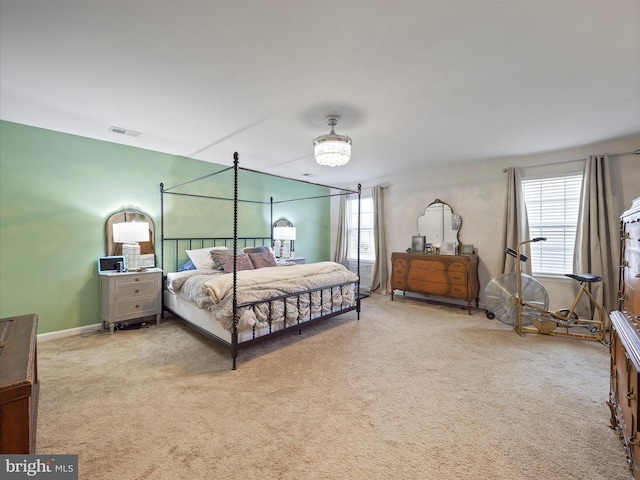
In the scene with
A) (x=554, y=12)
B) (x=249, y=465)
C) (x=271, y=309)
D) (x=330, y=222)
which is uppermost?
(x=554, y=12)

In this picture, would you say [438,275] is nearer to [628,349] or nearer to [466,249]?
[466,249]

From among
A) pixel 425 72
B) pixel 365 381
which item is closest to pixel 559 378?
pixel 365 381

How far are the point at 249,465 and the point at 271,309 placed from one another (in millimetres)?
1585

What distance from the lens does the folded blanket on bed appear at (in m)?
2.77

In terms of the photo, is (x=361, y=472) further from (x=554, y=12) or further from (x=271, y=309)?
(x=554, y=12)

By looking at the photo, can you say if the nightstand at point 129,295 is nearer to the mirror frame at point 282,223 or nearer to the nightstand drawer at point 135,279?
the nightstand drawer at point 135,279

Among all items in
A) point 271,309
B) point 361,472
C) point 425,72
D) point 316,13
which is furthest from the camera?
point 271,309

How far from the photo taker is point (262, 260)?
439cm

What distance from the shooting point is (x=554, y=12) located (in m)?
1.57

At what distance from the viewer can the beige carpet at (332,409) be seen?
154cm

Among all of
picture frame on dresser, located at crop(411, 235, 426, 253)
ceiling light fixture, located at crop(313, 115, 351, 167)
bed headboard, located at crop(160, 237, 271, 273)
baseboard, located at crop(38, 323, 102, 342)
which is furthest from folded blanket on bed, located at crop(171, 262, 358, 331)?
picture frame on dresser, located at crop(411, 235, 426, 253)

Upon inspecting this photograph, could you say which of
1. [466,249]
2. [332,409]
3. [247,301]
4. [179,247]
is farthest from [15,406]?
[466,249]

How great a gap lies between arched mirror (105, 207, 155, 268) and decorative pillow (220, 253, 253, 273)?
40.1 inches

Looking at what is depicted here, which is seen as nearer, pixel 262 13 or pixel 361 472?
pixel 361 472
